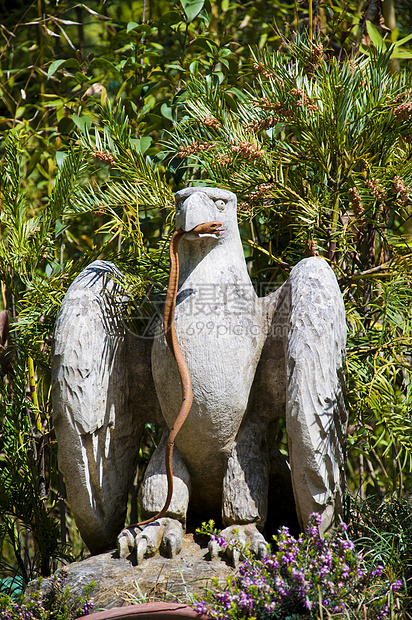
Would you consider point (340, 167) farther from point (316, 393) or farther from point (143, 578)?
point (143, 578)

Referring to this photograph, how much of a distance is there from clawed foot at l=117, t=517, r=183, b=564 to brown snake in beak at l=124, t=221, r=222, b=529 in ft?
0.10

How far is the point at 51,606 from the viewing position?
1.83 metres

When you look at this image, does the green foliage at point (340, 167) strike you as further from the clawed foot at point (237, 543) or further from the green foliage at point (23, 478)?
the green foliage at point (23, 478)

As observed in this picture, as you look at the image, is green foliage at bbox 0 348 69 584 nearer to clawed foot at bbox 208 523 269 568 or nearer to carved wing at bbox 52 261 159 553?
carved wing at bbox 52 261 159 553

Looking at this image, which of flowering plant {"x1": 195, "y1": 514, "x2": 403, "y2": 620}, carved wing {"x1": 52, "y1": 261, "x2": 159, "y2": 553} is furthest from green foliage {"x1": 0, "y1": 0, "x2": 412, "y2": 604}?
flowering plant {"x1": 195, "y1": 514, "x2": 403, "y2": 620}

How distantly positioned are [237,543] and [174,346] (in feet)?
1.86

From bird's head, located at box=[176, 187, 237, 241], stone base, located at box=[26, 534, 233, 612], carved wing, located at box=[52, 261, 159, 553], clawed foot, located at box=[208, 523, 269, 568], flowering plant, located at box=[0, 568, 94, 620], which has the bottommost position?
flowering plant, located at box=[0, 568, 94, 620]

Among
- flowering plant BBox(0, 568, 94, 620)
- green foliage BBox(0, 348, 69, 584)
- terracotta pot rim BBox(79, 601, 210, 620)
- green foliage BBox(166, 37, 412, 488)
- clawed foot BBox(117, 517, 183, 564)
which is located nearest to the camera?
terracotta pot rim BBox(79, 601, 210, 620)

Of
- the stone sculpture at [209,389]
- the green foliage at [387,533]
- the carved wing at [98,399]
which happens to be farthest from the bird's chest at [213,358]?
the green foliage at [387,533]

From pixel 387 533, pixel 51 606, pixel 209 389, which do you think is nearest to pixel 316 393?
pixel 209 389

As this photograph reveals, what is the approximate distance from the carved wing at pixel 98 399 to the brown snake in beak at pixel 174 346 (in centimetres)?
21

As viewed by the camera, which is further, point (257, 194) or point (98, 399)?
point (257, 194)

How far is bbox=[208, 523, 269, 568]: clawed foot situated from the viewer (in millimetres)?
1819

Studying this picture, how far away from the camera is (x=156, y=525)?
1.97m
